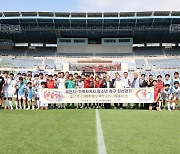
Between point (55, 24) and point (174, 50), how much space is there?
19121mm

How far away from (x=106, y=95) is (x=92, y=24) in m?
32.2

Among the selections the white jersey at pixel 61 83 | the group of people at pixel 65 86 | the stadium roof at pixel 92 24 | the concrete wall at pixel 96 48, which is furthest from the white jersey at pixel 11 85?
the concrete wall at pixel 96 48

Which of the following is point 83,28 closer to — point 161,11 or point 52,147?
point 161,11

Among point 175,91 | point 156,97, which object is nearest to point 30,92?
point 156,97

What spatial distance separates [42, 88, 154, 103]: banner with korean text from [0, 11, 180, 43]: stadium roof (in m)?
30.5

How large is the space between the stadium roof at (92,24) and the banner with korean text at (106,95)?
30.5 metres

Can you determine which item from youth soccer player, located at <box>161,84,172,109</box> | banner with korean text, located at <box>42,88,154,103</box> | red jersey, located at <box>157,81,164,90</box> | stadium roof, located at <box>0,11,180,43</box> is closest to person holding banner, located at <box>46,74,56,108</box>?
banner with korean text, located at <box>42,88,154,103</box>

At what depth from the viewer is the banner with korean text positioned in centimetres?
1386

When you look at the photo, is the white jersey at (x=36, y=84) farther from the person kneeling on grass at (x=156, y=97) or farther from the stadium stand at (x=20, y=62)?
the stadium stand at (x=20, y=62)

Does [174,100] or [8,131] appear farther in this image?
[174,100]

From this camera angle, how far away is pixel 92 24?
4500cm

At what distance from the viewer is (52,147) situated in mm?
5094

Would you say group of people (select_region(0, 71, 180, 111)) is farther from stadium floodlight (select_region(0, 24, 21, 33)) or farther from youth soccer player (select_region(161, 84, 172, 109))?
stadium floodlight (select_region(0, 24, 21, 33))

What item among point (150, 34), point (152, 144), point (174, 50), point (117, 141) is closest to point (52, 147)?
point (117, 141)
